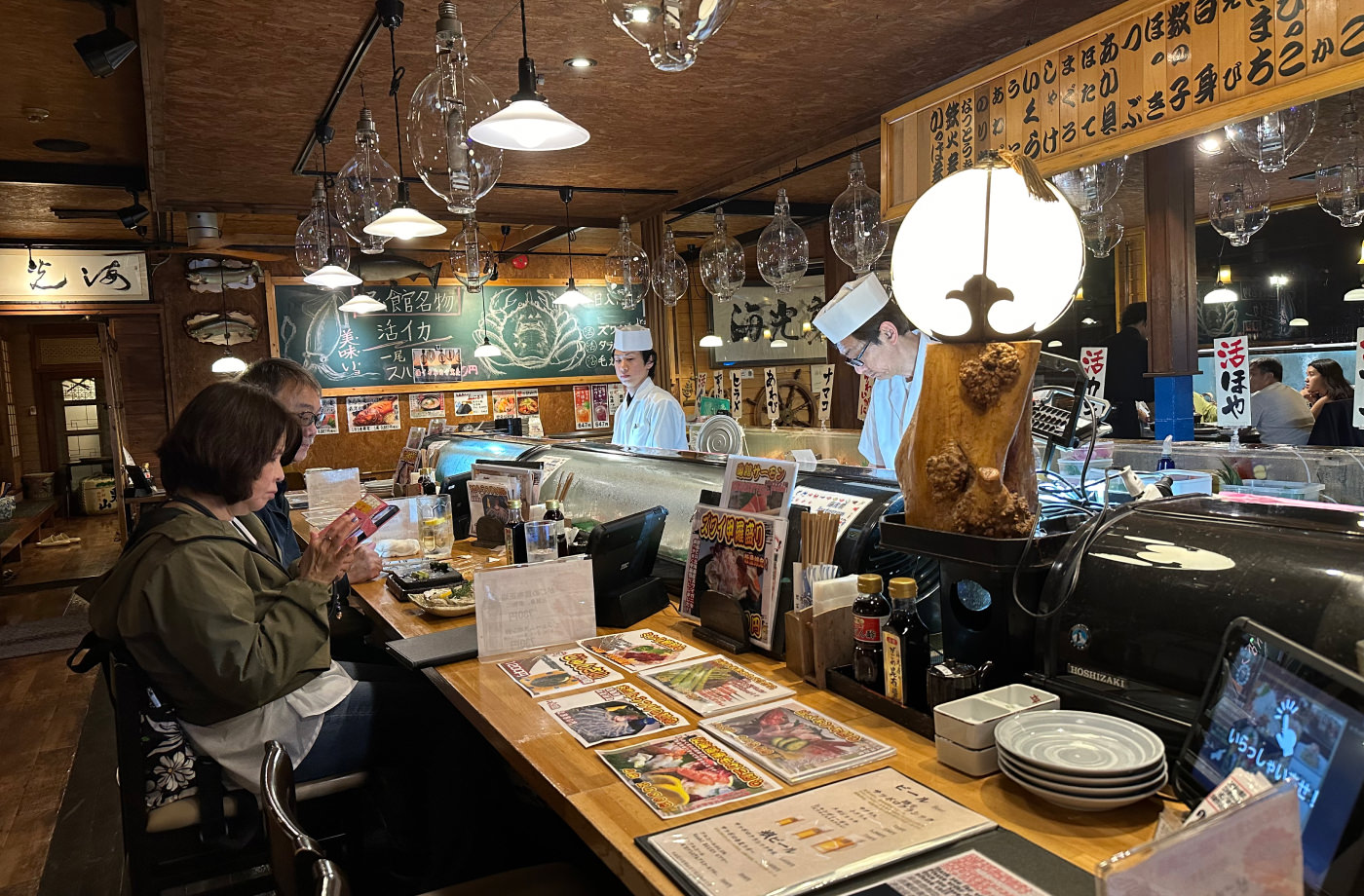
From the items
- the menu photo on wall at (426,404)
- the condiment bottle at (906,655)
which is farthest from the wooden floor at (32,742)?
the menu photo on wall at (426,404)

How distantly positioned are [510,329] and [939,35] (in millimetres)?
7394

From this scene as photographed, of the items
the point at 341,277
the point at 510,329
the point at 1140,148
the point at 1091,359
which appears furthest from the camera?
the point at 510,329

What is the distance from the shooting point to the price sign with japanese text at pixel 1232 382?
4594 mm

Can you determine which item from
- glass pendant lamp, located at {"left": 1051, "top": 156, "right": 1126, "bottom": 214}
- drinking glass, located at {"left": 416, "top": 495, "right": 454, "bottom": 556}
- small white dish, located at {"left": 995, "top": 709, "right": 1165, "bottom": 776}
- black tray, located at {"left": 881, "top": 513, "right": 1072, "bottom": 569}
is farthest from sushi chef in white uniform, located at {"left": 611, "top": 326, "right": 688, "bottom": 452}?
small white dish, located at {"left": 995, "top": 709, "right": 1165, "bottom": 776}

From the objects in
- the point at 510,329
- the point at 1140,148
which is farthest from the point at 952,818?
the point at 510,329

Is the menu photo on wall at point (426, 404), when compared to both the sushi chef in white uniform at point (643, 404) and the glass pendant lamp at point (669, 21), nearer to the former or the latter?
the sushi chef in white uniform at point (643, 404)

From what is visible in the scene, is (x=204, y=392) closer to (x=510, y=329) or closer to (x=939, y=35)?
(x=939, y=35)

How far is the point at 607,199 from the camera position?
7.34 m

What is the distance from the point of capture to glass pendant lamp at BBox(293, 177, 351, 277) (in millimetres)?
4586

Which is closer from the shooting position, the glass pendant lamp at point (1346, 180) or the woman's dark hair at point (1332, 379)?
the glass pendant lamp at point (1346, 180)

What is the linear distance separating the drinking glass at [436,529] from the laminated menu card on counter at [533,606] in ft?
4.39

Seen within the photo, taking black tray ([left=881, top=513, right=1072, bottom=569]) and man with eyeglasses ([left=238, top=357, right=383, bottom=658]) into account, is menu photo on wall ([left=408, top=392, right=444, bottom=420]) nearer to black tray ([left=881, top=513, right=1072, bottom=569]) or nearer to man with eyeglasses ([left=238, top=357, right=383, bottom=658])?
man with eyeglasses ([left=238, top=357, right=383, bottom=658])

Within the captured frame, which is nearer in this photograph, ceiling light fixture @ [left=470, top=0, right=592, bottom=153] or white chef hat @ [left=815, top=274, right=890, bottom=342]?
ceiling light fixture @ [left=470, top=0, right=592, bottom=153]

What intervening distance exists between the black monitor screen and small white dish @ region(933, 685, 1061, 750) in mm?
1084
